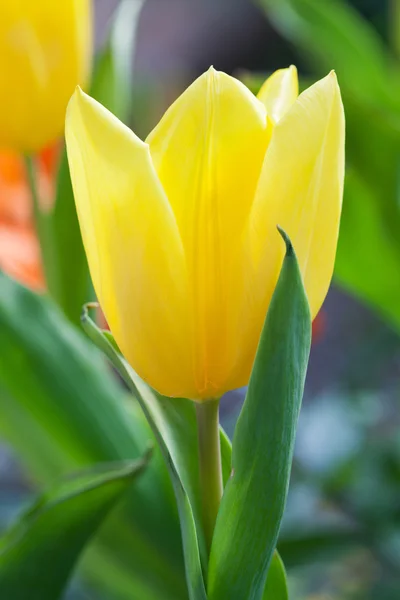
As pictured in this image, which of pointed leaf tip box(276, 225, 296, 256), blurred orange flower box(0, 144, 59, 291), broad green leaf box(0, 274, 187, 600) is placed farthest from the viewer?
blurred orange flower box(0, 144, 59, 291)

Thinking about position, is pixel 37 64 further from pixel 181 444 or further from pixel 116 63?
pixel 181 444

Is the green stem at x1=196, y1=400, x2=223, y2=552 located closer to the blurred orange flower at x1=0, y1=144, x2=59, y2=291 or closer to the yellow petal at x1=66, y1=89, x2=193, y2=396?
the yellow petal at x1=66, y1=89, x2=193, y2=396

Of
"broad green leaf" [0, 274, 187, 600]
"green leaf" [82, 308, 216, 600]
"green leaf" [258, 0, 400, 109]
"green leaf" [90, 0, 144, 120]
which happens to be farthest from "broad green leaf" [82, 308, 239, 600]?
"green leaf" [258, 0, 400, 109]

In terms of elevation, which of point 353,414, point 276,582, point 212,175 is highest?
point 212,175

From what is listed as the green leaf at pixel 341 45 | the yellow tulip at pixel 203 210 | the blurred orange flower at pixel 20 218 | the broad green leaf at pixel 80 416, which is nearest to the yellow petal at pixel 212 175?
the yellow tulip at pixel 203 210

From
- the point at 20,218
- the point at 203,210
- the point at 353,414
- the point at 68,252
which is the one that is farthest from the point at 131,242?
the point at 353,414

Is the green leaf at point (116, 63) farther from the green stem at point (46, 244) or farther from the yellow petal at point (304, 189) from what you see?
the yellow petal at point (304, 189)
